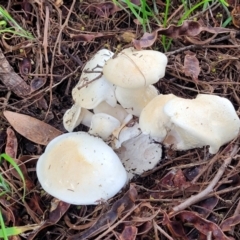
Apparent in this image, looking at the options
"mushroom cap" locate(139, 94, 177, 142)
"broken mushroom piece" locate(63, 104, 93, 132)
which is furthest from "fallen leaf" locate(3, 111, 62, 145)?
"mushroom cap" locate(139, 94, 177, 142)

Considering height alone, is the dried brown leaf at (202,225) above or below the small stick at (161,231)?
above

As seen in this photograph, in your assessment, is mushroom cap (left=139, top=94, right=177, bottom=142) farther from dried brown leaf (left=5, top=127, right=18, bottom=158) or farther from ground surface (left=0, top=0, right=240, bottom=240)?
dried brown leaf (left=5, top=127, right=18, bottom=158)

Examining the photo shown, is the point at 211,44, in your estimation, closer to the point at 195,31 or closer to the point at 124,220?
the point at 195,31

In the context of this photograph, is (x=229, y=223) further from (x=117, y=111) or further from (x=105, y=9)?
(x=105, y=9)

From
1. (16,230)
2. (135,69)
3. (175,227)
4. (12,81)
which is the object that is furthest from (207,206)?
(12,81)

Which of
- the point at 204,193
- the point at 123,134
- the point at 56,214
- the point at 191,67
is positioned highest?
the point at 191,67

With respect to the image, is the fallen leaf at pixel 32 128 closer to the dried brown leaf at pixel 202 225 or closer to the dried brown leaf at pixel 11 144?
the dried brown leaf at pixel 11 144

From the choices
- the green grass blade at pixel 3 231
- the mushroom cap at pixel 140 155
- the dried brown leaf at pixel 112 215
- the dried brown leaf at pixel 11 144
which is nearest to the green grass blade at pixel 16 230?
the green grass blade at pixel 3 231
